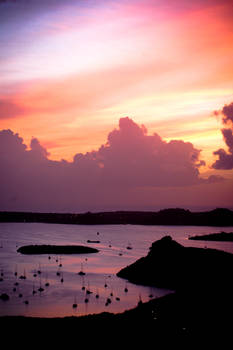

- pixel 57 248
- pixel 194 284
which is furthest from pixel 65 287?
pixel 57 248

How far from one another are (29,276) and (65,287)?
1360 centimetres

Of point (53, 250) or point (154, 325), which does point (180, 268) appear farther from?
point (53, 250)

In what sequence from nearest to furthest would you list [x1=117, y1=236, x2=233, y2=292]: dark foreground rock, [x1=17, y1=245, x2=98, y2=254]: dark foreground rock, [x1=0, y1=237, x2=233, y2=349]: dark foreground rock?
[x1=0, y1=237, x2=233, y2=349]: dark foreground rock → [x1=117, y1=236, x2=233, y2=292]: dark foreground rock → [x1=17, y1=245, x2=98, y2=254]: dark foreground rock

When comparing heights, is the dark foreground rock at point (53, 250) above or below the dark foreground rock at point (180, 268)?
below

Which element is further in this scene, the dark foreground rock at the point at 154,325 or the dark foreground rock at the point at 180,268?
the dark foreground rock at the point at 180,268

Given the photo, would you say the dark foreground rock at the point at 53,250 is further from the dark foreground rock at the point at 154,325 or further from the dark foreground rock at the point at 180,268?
the dark foreground rock at the point at 154,325

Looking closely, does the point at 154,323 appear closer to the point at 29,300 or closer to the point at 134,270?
the point at 29,300

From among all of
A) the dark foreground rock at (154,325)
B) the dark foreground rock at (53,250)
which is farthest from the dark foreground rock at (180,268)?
the dark foreground rock at (53,250)

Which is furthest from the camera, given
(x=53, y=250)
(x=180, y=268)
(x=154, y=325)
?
(x=53, y=250)

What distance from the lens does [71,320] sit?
40625mm

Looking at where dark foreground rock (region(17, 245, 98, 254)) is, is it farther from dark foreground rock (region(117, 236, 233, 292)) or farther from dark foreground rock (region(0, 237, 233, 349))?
dark foreground rock (region(0, 237, 233, 349))

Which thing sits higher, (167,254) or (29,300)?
(167,254)

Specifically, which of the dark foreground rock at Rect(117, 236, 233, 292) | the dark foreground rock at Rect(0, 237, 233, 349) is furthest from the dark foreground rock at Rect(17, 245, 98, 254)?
the dark foreground rock at Rect(0, 237, 233, 349)

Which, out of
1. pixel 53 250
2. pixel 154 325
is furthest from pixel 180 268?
pixel 53 250
